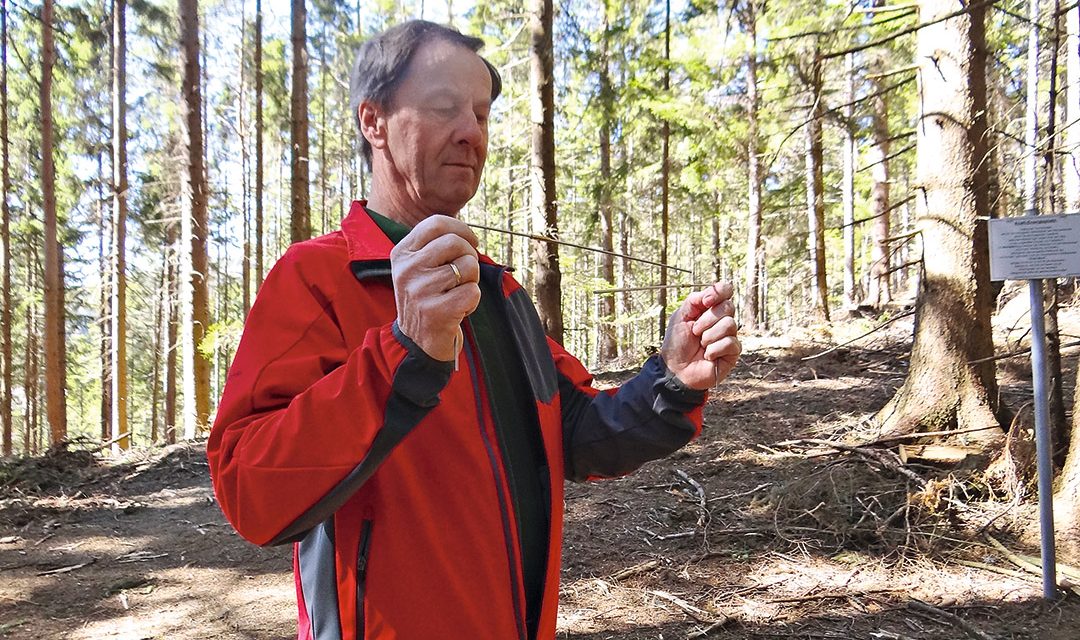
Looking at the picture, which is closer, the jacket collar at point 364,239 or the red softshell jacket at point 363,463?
the red softshell jacket at point 363,463

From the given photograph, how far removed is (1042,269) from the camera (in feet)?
12.3

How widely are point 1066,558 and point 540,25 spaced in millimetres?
7467

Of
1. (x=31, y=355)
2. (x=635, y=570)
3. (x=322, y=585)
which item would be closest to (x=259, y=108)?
(x=31, y=355)

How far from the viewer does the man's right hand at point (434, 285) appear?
0.88 metres

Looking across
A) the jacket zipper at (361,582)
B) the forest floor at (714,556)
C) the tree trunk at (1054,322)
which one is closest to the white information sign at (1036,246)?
the tree trunk at (1054,322)

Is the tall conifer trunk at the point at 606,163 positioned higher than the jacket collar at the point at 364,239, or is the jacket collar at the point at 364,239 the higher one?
the tall conifer trunk at the point at 606,163

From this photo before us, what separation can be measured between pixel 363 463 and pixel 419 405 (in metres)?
0.11

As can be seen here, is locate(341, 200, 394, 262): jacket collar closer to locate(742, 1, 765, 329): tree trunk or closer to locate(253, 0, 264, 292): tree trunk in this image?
locate(742, 1, 765, 329): tree trunk

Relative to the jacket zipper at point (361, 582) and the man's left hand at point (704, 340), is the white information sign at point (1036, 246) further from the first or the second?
the jacket zipper at point (361, 582)

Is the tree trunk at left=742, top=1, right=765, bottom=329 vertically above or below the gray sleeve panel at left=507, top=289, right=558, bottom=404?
above

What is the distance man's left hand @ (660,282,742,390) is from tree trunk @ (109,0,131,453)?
43.3 ft

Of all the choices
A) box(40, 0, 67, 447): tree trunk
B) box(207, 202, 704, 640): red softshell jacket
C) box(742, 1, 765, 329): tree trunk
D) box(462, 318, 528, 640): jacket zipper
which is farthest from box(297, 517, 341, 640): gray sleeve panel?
box(40, 0, 67, 447): tree trunk

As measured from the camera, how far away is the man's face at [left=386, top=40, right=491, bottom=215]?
3.92ft

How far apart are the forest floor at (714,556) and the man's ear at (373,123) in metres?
3.02
